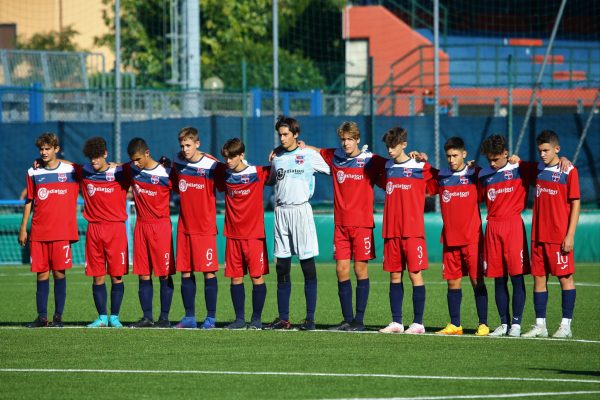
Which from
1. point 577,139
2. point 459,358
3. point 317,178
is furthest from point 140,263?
point 577,139

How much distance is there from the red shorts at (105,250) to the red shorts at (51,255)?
29cm

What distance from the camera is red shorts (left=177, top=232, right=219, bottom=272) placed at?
41.1ft

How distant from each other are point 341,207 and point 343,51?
23132 millimetres

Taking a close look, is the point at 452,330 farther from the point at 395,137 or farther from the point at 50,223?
the point at 50,223

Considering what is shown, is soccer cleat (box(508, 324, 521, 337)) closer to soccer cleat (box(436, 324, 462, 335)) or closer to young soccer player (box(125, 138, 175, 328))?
soccer cleat (box(436, 324, 462, 335))

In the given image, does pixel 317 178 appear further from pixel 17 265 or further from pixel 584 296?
pixel 584 296

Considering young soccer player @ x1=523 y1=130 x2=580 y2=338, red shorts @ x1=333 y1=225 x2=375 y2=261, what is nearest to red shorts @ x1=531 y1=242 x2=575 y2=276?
young soccer player @ x1=523 y1=130 x2=580 y2=338

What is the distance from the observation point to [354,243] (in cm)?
1230

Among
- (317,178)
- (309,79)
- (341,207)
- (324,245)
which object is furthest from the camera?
(309,79)

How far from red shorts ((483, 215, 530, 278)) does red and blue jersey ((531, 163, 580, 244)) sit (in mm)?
214

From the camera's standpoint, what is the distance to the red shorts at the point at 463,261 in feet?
39.4

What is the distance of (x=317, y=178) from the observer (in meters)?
23.3

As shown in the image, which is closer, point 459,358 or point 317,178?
point 459,358

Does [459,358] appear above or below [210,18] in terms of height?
below
